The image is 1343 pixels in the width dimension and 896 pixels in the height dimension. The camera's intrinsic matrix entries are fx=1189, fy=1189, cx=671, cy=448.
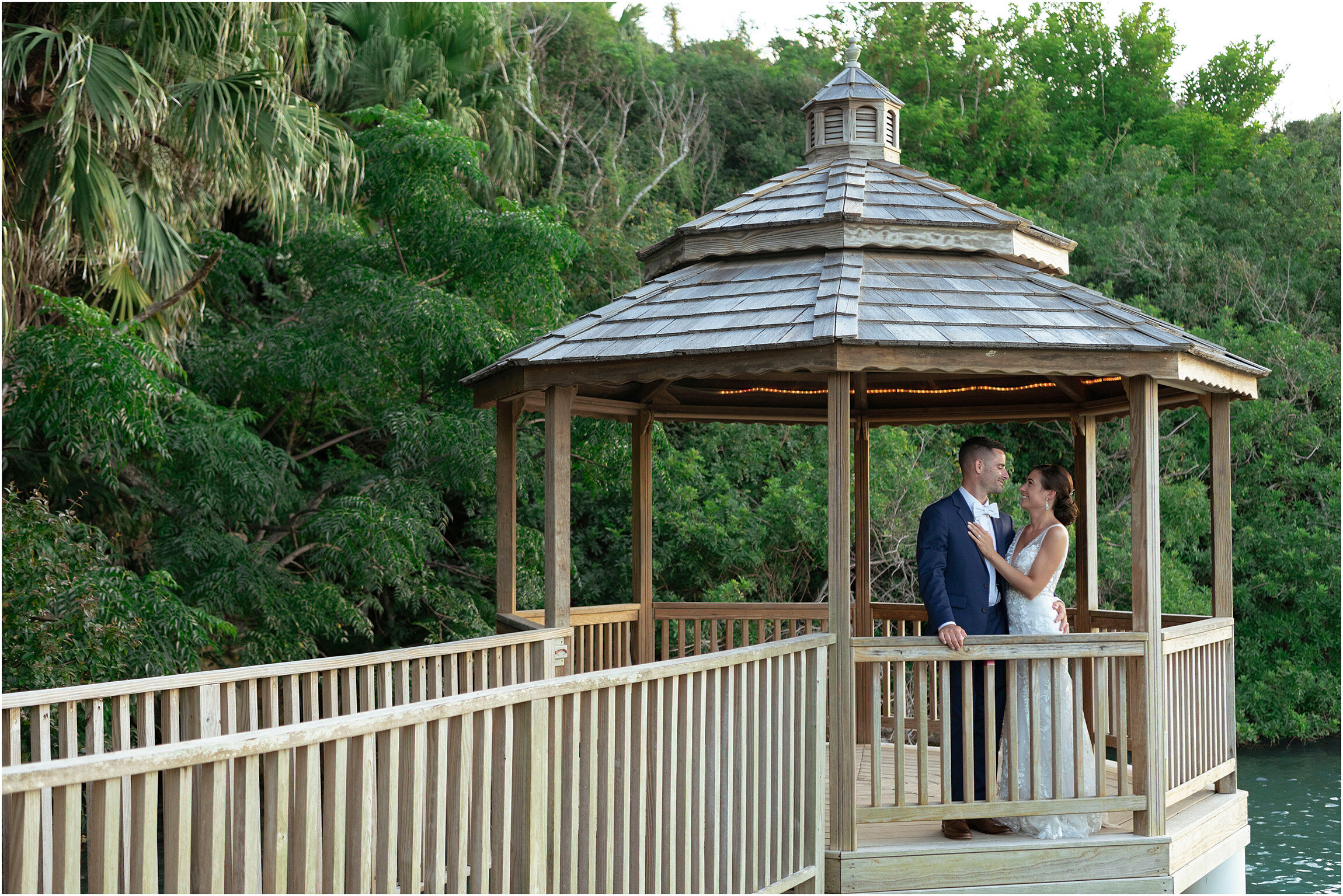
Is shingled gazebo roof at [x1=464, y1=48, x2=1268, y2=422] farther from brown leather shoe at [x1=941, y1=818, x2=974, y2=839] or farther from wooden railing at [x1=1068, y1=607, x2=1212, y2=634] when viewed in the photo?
brown leather shoe at [x1=941, y1=818, x2=974, y2=839]

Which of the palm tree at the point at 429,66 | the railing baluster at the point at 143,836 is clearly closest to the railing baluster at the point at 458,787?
the railing baluster at the point at 143,836

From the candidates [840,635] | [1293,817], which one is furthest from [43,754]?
[1293,817]

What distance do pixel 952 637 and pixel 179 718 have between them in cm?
332

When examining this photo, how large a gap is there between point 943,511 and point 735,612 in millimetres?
3340

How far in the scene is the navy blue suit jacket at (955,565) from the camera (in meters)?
5.58

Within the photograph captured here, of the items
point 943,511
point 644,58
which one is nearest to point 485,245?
→ point 943,511

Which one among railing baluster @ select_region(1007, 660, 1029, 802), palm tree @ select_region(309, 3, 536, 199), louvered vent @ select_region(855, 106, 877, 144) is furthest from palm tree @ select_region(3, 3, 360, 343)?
railing baluster @ select_region(1007, 660, 1029, 802)

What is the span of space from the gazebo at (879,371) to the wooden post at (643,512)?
0.06 feet

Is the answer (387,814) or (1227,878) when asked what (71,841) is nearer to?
(387,814)

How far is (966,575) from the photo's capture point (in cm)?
566

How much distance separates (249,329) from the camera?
541 inches

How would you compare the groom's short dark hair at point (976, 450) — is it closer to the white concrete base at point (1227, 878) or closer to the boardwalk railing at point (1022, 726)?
the boardwalk railing at point (1022, 726)

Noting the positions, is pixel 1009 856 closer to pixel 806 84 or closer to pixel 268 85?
pixel 268 85

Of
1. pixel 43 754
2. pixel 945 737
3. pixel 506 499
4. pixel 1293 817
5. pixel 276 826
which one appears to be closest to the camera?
pixel 276 826
